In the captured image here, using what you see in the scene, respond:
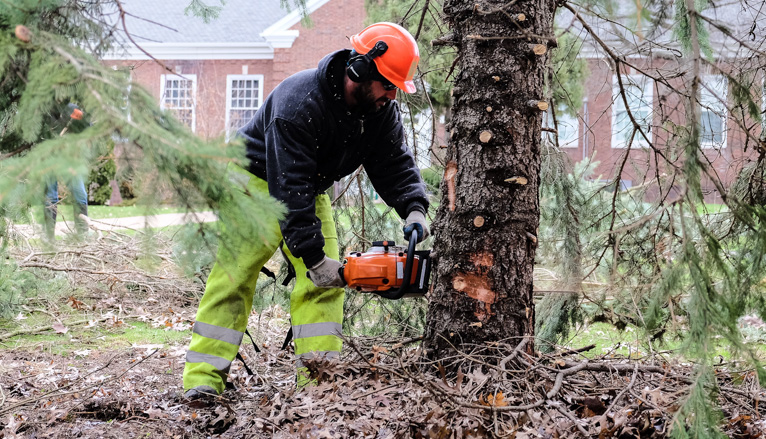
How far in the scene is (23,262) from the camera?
5555 millimetres

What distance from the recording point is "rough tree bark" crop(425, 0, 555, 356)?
9.53ft

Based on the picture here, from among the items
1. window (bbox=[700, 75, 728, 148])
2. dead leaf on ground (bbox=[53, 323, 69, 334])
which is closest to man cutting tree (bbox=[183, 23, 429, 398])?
window (bbox=[700, 75, 728, 148])

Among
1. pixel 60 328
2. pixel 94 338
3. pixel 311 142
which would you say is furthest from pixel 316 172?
pixel 60 328

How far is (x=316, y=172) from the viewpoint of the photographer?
11.3 feet

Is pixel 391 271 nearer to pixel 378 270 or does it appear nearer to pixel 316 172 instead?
A: pixel 378 270

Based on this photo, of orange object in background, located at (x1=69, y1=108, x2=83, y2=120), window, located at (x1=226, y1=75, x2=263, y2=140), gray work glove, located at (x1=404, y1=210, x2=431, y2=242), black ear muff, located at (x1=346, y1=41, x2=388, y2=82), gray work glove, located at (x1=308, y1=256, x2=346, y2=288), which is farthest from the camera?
window, located at (x1=226, y1=75, x2=263, y2=140)

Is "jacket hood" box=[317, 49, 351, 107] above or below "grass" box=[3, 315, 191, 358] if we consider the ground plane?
above

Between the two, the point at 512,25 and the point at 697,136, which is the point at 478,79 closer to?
the point at 512,25

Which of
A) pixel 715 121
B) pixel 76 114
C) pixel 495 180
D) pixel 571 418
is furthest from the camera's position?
pixel 715 121

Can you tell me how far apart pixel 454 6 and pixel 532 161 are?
85 cm

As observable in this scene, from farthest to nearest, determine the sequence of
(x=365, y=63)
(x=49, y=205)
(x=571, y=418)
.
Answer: (x=365, y=63), (x=571, y=418), (x=49, y=205)

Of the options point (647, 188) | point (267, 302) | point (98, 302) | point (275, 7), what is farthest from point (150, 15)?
point (647, 188)

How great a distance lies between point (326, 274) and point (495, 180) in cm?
97

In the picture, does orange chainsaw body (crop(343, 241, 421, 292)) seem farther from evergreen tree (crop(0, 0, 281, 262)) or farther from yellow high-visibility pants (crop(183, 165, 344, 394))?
evergreen tree (crop(0, 0, 281, 262))
